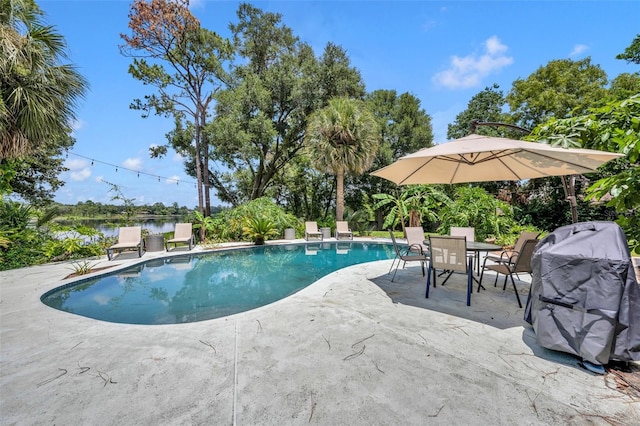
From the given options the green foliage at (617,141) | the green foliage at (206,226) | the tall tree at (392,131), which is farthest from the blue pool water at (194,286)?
the tall tree at (392,131)

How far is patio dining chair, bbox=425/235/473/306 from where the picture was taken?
408 centimetres

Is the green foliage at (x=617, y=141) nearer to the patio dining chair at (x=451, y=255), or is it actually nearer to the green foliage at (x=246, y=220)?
the patio dining chair at (x=451, y=255)

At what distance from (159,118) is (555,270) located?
21.9 metres

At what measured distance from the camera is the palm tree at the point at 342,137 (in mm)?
13859

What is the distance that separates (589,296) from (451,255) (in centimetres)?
189

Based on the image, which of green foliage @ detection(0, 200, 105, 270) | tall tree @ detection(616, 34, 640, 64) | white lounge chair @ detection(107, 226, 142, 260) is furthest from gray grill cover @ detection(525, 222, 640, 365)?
tall tree @ detection(616, 34, 640, 64)

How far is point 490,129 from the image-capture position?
62.5 ft

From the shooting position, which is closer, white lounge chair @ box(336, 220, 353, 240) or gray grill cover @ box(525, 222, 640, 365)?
gray grill cover @ box(525, 222, 640, 365)

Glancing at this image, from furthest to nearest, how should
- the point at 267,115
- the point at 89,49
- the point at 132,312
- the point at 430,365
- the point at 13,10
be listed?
the point at 267,115 → the point at 89,49 → the point at 13,10 → the point at 132,312 → the point at 430,365

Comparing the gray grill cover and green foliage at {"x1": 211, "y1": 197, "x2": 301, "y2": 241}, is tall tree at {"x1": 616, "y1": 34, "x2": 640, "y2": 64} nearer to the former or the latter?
the gray grill cover

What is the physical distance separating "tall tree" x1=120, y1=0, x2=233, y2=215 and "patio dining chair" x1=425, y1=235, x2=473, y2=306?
1563 centimetres

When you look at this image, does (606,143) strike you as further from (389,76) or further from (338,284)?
(389,76)

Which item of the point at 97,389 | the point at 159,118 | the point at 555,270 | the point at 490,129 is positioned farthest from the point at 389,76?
the point at 97,389

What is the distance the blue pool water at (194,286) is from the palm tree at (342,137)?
565 centimetres
